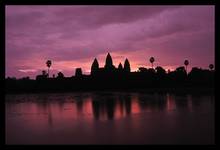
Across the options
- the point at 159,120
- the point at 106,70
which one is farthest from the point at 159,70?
the point at 159,120

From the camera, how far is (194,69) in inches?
4119

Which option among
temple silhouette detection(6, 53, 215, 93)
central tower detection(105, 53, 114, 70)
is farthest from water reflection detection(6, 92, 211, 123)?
central tower detection(105, 53, 114, 70)

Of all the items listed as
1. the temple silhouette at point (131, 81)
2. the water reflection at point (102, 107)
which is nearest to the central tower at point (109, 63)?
the temple silhouette at point (131, 81)

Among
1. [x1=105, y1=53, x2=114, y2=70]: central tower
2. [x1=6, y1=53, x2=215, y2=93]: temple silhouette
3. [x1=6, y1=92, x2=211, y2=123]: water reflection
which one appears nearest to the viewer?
[x1=6, y1=92, x2=211, y2=123]: water reflection

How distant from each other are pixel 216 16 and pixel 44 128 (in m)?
19.3

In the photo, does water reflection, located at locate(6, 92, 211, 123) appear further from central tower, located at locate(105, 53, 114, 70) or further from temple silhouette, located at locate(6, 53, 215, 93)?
central tower, located at locate(105, 53, 114, 70)

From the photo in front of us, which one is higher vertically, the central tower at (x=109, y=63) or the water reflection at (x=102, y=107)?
the central tower at (x=109, y=63)

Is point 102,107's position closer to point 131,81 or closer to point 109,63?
point 131,81

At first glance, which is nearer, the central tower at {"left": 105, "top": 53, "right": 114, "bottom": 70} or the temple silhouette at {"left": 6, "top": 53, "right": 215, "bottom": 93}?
the temple silhouette at {"left": 6, "top": 53, "right": 215, "bottom": 93}

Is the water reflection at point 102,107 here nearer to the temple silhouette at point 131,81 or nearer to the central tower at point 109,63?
the temple silhouette at point 131,81

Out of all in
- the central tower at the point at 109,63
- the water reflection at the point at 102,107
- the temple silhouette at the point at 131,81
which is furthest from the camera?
the central tower at the point at 109,63

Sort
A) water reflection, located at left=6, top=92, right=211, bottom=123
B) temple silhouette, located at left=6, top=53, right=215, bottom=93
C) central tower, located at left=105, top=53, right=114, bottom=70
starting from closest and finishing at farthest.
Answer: water reflection, located at left=6, top=92, right=211, bottom=123
temple silhouette, located at left=6, top=53, right=215, bottom=93
central tower, located at left=105, top=53, right=114, bottom=70
